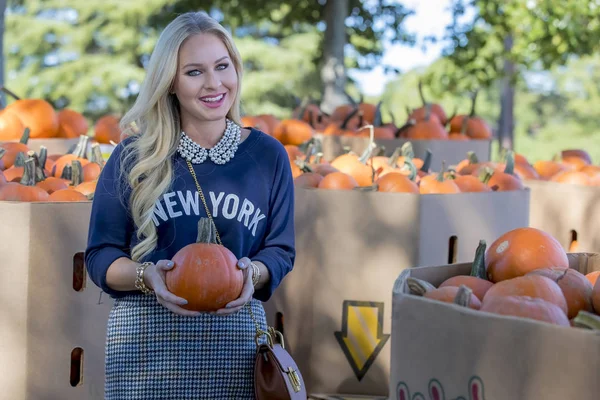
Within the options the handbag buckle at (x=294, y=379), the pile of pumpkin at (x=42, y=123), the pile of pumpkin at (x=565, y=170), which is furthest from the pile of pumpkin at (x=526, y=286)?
the pile of pumpkin at (x=42, y=123)

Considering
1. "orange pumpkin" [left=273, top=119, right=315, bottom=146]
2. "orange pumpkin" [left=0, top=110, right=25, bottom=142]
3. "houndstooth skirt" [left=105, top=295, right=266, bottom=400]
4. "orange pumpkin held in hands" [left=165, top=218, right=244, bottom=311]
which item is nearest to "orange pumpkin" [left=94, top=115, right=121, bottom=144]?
"orange pumpkin" [left=0, top=110, right=25, bottom=142]

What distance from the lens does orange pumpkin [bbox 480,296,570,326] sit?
188 cm

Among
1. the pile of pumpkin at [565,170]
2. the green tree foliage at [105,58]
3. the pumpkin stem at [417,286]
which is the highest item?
the green tree foliage at [105,58]

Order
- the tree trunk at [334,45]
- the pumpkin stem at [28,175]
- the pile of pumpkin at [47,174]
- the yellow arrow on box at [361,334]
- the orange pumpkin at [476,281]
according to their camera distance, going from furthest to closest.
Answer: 1. the tree trunk at [334,45]
2. the yellow arrow on box at [361,334]
3. the pumpkin stem at [28,175]
4. the pile of pumpkin at [47,174]
5. the orange pumpkin at [476,281]

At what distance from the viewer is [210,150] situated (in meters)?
2.66

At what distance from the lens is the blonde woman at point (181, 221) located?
2547 mm

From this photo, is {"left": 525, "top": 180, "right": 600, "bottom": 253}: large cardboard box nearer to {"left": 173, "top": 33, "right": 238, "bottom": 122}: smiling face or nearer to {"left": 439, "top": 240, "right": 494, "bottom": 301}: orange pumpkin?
{"left": 439, "top": 240, "right": 494, "bottom": 301}: orange pumpkin

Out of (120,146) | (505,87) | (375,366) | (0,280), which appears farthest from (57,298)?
(505,87)

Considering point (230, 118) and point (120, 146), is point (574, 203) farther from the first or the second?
point (120, 146)

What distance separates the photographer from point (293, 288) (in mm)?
4066

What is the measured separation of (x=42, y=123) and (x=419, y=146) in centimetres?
265

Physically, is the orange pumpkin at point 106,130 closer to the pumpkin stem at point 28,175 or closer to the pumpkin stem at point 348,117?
the pumpkin stem at point 348,117

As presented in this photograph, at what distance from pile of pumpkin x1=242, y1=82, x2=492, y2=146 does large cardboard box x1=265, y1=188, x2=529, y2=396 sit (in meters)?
2.19

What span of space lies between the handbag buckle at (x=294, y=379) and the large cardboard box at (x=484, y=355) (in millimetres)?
452
